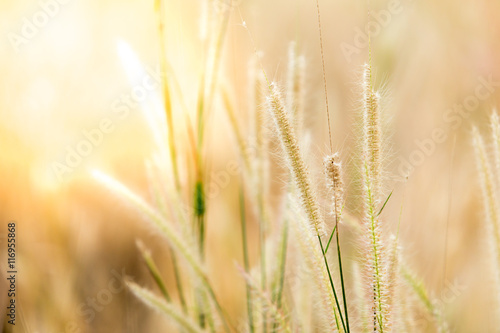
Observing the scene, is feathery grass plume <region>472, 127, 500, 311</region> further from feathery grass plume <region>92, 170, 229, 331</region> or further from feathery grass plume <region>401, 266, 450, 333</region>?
feathery grass plume <region>92, 170, 229, 331</region>

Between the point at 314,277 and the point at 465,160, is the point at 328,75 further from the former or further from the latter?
the point at 314,277

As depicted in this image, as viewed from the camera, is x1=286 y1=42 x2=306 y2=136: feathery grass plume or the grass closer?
the grass

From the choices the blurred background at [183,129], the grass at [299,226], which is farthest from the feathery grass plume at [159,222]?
the blurred background at [183,129]

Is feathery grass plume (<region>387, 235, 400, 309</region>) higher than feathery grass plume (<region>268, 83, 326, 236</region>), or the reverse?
feathery grass plume (<region>268, 83, 326, 236</region>)

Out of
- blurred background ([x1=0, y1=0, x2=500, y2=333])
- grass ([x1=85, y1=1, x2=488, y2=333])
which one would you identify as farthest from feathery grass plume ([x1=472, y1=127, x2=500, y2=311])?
blurred background ([x1=0, y1=0, x2=500, y2=333])

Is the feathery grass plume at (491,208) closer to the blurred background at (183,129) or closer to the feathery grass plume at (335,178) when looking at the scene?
the feathery grass plume at (335,178)
